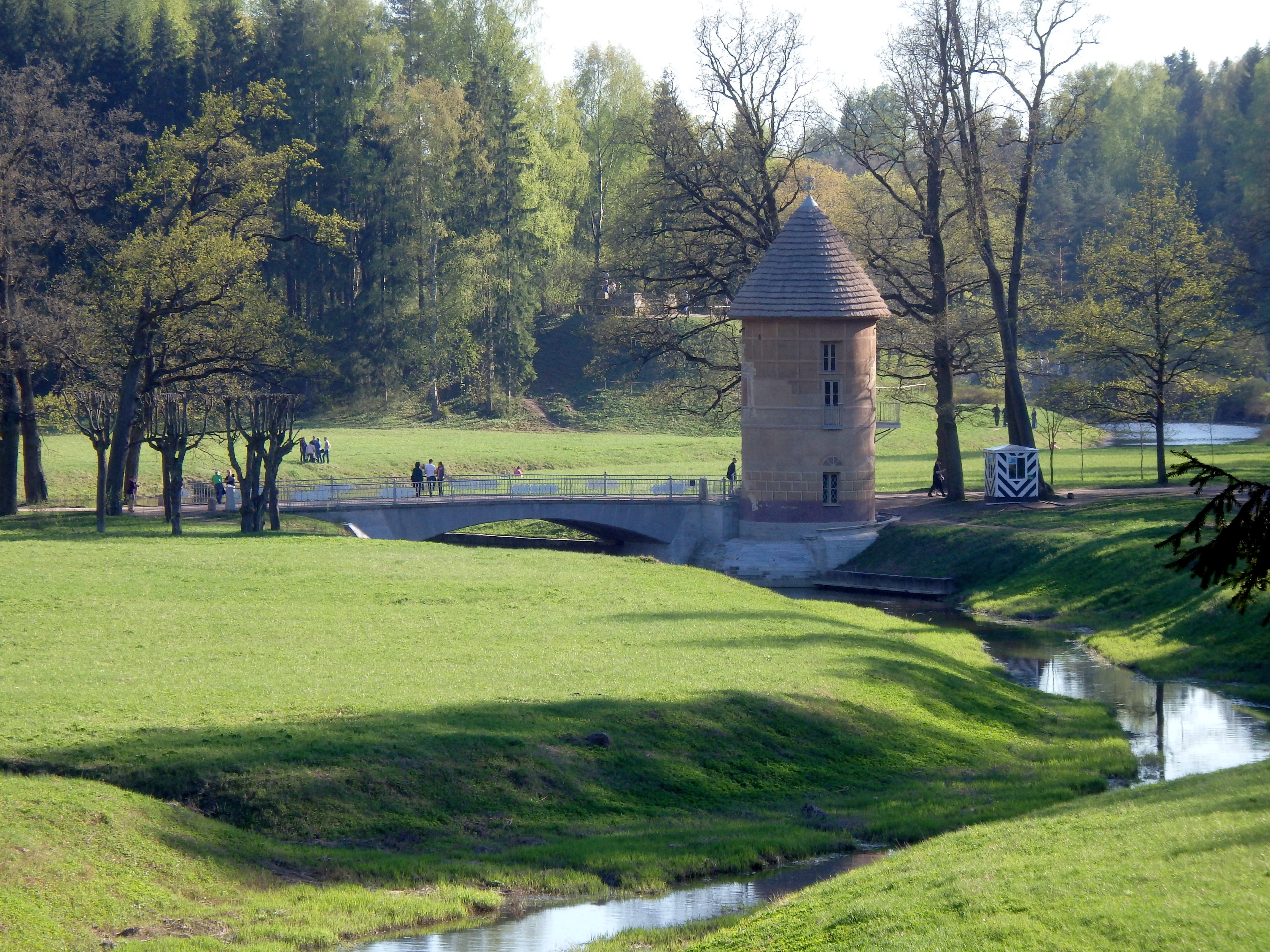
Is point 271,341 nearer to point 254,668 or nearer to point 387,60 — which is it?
point 254,668

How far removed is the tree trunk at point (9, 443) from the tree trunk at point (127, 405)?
3116 mm

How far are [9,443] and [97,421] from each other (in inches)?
235

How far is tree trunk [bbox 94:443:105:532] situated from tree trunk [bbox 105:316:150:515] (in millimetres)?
3592

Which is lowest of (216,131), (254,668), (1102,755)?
(1102,755)

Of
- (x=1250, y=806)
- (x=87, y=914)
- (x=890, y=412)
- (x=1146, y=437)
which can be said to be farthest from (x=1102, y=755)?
(x=1146, y=437)

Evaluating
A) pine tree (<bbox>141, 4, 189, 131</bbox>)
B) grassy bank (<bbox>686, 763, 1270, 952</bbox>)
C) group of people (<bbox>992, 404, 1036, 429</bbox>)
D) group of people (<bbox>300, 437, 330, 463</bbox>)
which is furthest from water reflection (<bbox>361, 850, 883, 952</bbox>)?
pine tree (<bbox>141, 4, 189, 131</bbox>)

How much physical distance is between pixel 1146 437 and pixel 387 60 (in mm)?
56209

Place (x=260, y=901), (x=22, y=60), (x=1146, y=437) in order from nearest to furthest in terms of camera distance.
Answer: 1. (x=260, y=901)
2. (x=22, y=60)
3. (x=1146, y=437)

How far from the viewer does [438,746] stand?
20625 mm

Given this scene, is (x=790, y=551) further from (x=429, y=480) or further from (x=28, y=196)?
(x=28, y=196)

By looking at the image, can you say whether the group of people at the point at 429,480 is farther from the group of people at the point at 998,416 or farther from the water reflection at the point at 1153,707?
the group of people at the point at 998,416

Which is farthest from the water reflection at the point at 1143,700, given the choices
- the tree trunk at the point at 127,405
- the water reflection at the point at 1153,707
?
the tree trunk at the point at 127,405

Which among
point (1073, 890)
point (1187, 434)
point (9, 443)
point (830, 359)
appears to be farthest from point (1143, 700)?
point (1187, 434)

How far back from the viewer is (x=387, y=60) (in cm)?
9262
